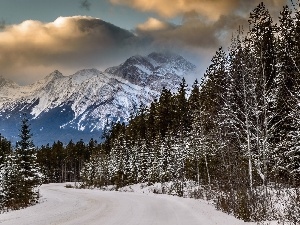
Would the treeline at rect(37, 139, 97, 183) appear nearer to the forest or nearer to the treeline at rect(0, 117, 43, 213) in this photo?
the forest

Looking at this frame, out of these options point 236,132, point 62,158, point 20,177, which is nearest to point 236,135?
point 236,132

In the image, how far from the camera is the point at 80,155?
135m

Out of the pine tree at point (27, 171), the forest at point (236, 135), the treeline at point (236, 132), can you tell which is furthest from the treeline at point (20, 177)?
the treeline at point (236, 132)

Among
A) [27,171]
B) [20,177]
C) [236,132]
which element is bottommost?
[20,177]

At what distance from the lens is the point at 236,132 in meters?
18.6

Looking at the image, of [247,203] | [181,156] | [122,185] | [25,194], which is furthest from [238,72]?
[122,185]

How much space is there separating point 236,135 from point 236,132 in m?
2.26

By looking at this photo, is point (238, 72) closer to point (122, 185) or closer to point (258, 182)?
point (258, 182)

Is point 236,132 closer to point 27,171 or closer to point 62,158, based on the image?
point 27,171

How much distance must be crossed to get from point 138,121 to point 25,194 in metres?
57.3

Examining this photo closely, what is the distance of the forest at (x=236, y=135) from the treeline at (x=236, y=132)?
7cm

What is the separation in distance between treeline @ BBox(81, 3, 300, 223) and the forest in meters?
0.07

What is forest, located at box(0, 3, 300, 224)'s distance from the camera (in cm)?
1550

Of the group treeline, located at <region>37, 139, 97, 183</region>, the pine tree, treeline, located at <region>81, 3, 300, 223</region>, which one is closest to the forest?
treeline, located at <region>81, 3, 300, 223</region>
